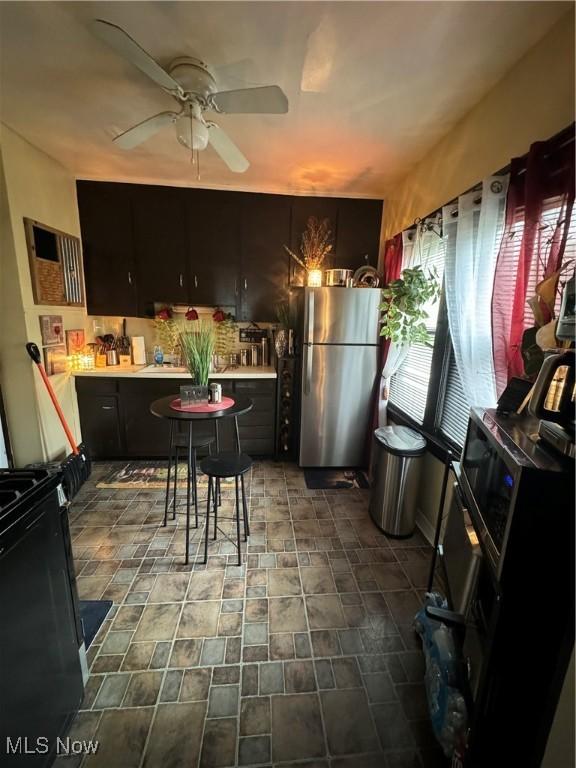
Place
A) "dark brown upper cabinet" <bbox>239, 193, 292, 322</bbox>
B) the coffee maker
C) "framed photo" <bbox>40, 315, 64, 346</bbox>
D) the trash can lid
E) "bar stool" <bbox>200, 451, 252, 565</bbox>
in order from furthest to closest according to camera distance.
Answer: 1. "dark brown upper cabinet" <bbox>239, 193, 292, 322</bbox>
2. "framed photo" <bbox>40, 315, 64, 346</bbox>
3. the trash can lid
4. "bar stool" <bbox>200, 451, 252, 565</bbox>
5. the coffee maker

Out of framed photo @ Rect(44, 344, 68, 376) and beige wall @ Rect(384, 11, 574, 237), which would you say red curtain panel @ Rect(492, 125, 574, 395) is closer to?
beige wall @ Rect(384, 11, 574, 237)

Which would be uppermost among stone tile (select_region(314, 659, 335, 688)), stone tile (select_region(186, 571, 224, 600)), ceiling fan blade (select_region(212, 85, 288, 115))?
ceiling fan blade (select_region(212, 85, 288, 115))

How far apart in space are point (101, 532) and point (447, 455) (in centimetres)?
240

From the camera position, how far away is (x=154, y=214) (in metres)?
3.00

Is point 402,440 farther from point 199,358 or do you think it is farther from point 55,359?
point 55,359

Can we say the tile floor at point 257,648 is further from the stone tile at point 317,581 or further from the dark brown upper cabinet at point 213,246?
the dark brown upper cabinet at point 213,246

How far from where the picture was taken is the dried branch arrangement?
311 centimetres

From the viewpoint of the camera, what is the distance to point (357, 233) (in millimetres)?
3172

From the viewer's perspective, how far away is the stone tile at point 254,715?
1185mm

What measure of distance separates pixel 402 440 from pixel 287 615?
1.31 m

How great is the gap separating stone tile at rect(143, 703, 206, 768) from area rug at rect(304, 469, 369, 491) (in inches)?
68.0

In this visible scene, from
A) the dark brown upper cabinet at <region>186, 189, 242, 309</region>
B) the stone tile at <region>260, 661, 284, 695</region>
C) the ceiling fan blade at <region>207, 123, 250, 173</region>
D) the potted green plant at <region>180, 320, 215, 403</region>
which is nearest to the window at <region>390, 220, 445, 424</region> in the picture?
the ceiling fan blade at <region>207, 123, 250, 173</region>

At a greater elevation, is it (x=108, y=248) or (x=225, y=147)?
(x=225, y=147)

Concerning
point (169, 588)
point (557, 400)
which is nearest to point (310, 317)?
point (557, 400)
